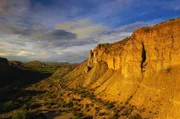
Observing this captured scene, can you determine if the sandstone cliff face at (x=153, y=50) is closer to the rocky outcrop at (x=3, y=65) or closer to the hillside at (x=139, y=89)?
the hillside at (x=139, y=89)

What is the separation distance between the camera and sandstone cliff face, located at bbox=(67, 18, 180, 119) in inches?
1120

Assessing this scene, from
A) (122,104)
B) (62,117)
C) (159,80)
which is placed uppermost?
(159,80)

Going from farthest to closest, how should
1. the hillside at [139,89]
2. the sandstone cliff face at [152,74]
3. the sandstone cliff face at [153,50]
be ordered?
the sandstone cliff face at [153,50] → the hillside at [139,89] → the sandstone cliff face at [152,74]

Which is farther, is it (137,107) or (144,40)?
(144,40)

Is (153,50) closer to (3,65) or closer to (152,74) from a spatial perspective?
(152,74)

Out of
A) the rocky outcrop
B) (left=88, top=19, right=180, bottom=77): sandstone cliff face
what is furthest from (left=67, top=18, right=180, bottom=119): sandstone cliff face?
the rocky outcrop

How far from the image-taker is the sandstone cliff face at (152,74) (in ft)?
93.4

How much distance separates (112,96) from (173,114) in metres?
15.6

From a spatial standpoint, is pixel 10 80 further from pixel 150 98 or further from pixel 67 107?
pixel 150 98

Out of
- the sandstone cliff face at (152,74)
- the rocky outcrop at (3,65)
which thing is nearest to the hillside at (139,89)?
the sandstone cliff face at (152,74)

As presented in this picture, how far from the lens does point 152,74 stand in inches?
1329

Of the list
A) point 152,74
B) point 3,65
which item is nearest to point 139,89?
point 152,74

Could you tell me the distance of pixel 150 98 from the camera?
30.8 meters

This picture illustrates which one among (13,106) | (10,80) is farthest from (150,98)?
(10,80)
